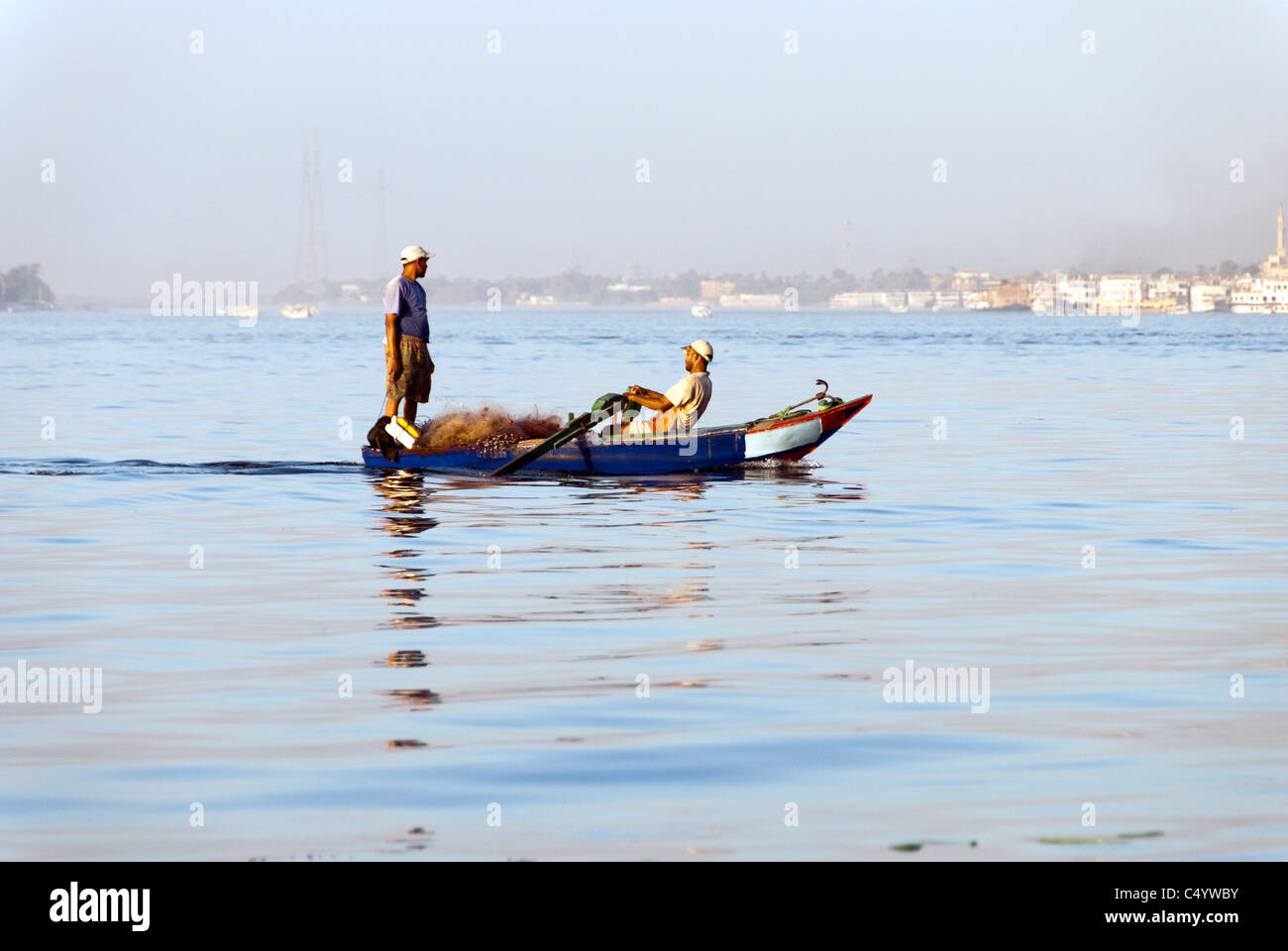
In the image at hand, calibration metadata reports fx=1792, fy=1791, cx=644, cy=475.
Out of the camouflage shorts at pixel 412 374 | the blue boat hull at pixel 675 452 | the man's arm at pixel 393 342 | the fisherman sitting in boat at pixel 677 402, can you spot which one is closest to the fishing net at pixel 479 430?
the blue boat hull at pixel 675 452

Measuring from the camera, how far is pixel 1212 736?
343 inches

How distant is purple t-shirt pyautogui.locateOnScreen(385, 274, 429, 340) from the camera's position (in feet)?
69.1

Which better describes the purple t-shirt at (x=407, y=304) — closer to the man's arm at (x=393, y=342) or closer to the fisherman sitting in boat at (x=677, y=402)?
the man's arm at (x=393, y=342)

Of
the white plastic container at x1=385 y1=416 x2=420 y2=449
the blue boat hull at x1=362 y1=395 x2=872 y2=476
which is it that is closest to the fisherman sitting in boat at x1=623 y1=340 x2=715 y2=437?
the blue boat hull at x1=362 y1=395 x2=872 y2=476

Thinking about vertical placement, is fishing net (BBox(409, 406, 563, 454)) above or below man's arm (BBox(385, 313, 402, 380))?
below

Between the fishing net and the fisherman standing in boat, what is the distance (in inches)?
51.8

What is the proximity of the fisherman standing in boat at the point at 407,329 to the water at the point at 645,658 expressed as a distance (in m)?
1.54

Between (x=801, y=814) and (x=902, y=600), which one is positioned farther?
(x=902, y=600)

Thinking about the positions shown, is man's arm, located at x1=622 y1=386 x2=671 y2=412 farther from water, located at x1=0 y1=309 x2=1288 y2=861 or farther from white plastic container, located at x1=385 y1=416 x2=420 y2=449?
white plastic container, located at x1=385 y1=416 x2=420 y2=449

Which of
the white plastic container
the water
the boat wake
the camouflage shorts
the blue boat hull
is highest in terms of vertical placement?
the camouflage shorts

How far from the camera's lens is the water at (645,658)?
7.24m
